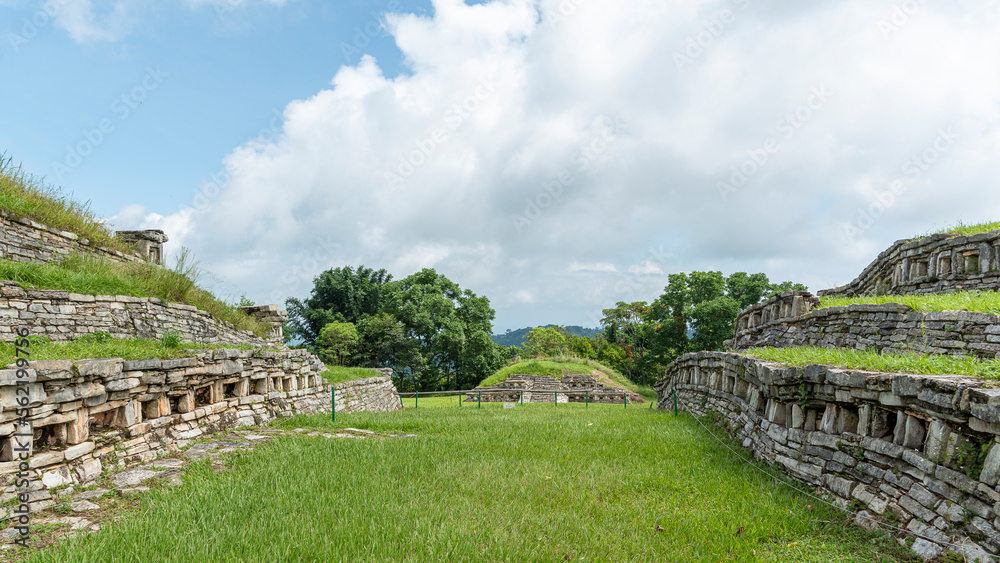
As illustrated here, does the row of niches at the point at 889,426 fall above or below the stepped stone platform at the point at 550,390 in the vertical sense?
above

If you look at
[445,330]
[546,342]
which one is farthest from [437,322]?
[546,342]

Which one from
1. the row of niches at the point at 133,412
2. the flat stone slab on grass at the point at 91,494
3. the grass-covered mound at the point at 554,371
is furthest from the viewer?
the grass-covered mound at the point at 554,371

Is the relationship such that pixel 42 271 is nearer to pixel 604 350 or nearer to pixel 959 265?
pixel 959 265

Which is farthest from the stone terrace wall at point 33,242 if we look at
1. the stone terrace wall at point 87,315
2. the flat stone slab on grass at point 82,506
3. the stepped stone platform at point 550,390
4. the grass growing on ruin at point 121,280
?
the stepped stone platform at point 550,390

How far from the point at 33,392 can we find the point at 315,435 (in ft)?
12.5

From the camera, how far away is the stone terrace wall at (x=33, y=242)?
10281 millimetres

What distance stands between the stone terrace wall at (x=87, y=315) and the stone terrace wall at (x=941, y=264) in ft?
60.1

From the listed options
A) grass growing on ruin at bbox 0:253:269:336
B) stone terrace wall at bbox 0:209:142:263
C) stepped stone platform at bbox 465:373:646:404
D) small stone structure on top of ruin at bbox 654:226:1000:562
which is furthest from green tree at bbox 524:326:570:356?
stone terrace wall at bbox 0:209:142:263

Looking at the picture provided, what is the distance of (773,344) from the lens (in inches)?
504

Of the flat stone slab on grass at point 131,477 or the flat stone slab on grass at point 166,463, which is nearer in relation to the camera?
the flat stone slab on grass at point 131,477

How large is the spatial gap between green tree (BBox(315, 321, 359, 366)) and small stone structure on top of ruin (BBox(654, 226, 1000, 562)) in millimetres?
29014

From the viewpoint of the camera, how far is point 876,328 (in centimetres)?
905

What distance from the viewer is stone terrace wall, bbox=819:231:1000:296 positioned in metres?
9.41

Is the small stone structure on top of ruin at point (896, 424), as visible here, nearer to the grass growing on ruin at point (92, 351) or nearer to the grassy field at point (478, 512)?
the grassy field at point (478, 512)
